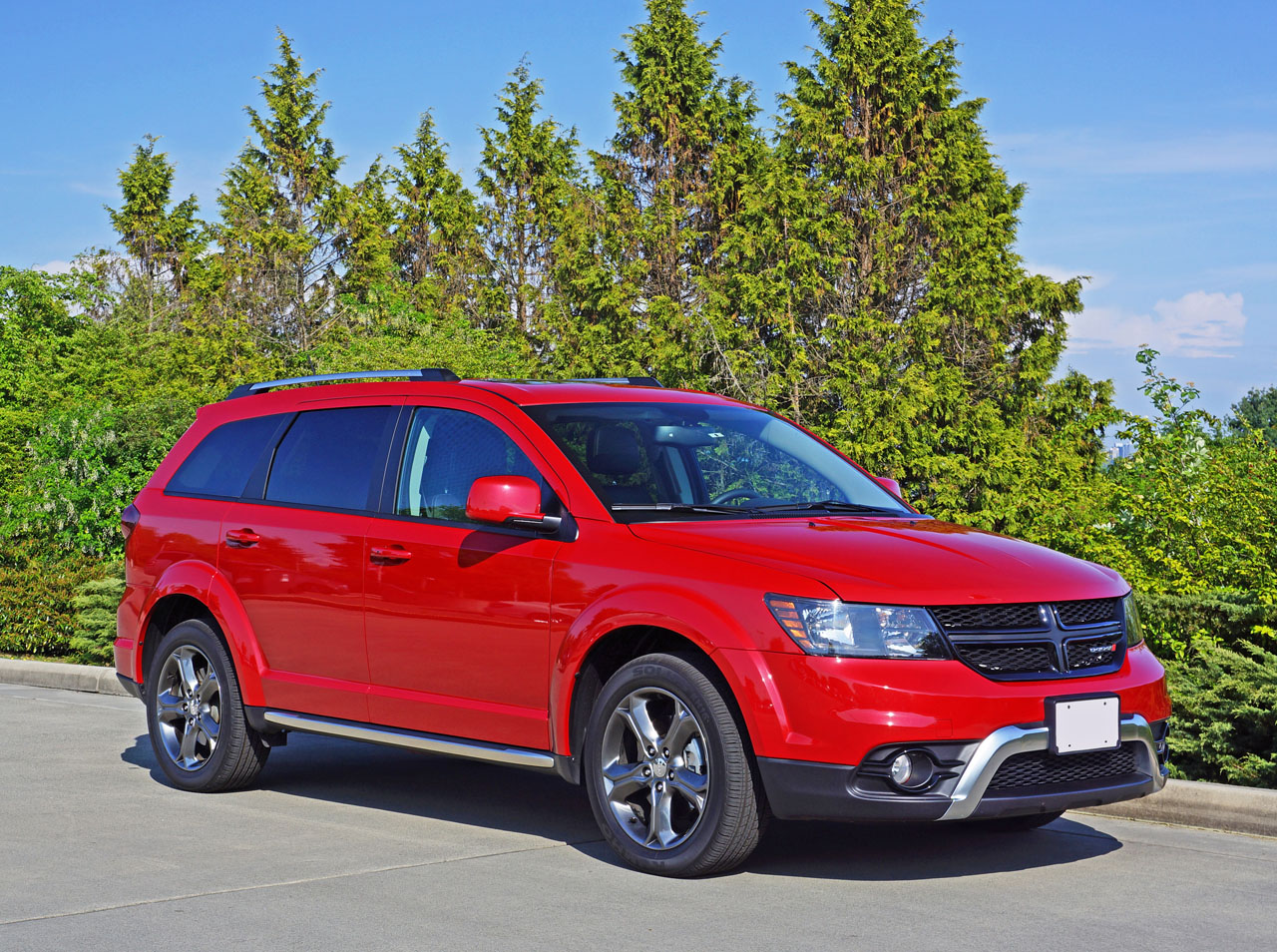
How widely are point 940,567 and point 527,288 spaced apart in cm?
3779

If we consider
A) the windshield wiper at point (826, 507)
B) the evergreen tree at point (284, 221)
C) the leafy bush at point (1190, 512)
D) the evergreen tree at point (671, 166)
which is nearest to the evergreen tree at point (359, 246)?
the evergreen tree at point (284, 221)

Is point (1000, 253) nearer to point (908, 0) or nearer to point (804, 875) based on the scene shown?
point (908, 0)

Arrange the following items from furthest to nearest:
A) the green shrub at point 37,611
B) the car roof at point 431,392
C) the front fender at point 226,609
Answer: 1. the green shrub at point 37,611
2. the front fender at point 226,609
3. the car roof at point 431,392

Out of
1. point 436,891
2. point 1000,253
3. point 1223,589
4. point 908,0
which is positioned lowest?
point 436,891

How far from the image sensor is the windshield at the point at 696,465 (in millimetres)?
6418

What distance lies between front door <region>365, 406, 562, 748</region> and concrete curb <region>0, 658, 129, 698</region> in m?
6.38

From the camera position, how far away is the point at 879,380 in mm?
27344

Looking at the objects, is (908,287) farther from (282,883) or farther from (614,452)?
(282,883)

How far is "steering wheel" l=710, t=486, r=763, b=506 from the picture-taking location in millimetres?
6535

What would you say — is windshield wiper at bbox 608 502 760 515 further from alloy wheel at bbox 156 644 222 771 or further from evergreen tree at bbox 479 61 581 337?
evergreen tree at bbox 479 61 581 337

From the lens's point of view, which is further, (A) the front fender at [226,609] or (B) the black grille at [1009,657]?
(A) the front fender at [226,609]

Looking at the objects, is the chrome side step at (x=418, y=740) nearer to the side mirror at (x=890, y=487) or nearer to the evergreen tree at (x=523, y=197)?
the side mirror at (x=890, y=487)

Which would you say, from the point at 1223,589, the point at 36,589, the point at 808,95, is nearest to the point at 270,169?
the point at 808,95

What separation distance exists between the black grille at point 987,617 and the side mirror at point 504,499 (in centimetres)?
171
